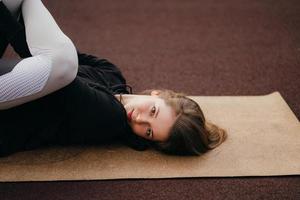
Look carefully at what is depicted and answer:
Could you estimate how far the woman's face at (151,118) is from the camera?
143cm

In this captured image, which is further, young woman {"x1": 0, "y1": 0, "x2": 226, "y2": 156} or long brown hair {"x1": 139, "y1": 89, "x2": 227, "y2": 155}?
long brown hair {"x1": 139, "y1": 89, "x2": 227, "y2": 155}

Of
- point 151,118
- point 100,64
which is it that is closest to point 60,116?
point 151,118

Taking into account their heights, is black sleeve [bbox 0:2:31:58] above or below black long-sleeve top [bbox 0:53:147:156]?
above

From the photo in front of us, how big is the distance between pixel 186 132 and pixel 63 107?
0.42 metres

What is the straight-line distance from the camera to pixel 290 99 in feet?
6.35

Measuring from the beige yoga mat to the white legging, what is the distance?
9.5 inches

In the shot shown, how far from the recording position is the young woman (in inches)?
51.9

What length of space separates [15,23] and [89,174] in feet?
1.86

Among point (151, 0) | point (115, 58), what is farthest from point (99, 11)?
point (115, 58)

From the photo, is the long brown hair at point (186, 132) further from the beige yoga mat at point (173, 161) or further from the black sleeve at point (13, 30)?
the black sleeve at point (13, 30)

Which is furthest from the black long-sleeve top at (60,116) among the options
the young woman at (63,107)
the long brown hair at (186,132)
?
the long brown hair at (186,132)

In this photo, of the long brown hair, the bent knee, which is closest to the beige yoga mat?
the long brown hair

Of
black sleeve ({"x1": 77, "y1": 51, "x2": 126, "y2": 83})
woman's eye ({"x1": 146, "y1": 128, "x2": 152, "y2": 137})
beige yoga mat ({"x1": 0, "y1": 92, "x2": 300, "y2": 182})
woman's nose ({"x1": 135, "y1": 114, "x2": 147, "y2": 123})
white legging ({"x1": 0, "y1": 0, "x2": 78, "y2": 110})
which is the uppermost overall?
white legging ({"x1": 0, "y1": 0, "x2": 78, "y2": 110})

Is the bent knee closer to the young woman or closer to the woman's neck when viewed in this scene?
the young woman
